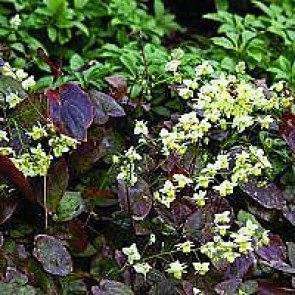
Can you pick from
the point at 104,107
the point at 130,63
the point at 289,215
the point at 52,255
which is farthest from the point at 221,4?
the point at 52,255

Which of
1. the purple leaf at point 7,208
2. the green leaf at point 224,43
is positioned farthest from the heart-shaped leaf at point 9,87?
the green leaf at point 224,43

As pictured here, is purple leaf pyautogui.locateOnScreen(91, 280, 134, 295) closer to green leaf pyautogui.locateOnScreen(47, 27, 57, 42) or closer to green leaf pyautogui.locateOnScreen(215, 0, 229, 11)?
green leaf pyautogui.locateOnScreen(47, 27, 57, 42)

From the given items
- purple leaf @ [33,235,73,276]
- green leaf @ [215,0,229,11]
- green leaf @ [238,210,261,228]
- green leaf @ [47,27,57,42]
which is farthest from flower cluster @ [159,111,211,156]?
green leaf @ [215,0,229,11]

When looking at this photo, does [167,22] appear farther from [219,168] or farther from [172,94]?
[219,168]

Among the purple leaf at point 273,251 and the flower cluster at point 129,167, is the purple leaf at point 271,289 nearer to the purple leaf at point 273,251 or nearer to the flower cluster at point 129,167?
the purple leaf at point 273,251

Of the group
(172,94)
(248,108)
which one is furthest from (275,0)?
(248,108)

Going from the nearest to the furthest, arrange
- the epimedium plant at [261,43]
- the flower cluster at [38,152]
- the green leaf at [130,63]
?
1. the flower cluster at [38,152]
2. the green leaf at [130,63]
3. the epimedium plant at [261,43]
